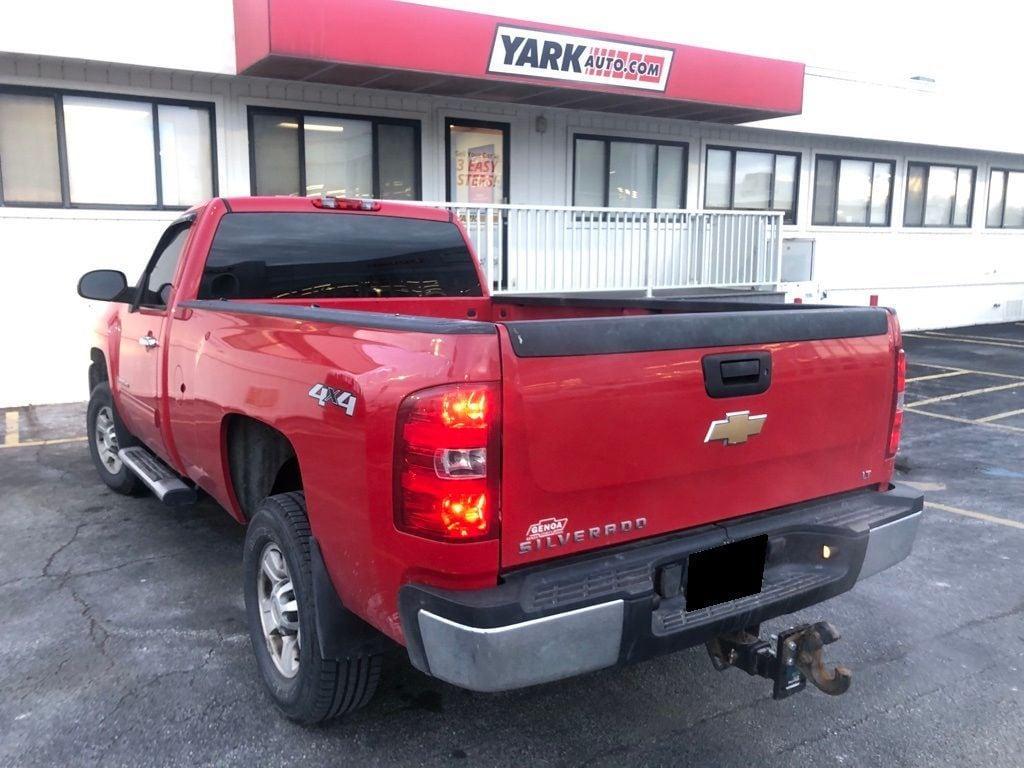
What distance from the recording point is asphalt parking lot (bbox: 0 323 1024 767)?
2895mm

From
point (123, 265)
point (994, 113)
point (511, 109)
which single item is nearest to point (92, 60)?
point (123, 265)

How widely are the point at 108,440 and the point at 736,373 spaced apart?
4.89m

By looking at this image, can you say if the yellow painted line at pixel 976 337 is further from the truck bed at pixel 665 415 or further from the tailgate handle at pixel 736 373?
the tailgate handle at pixel 736 373

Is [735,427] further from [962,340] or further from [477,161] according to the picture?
[962,340]

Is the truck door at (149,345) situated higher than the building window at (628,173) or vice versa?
the building window at (628,173)

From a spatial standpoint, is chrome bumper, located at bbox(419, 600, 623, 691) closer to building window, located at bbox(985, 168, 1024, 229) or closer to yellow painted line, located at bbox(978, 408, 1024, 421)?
yellow painted line, located at bbox(978, 408, 1024, 421)

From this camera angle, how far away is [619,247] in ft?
37.6

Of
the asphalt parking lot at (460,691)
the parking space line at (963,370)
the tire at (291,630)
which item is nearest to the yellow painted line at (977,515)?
the asphalt parking lot at (460,691)

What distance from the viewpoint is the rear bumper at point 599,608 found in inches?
86.3

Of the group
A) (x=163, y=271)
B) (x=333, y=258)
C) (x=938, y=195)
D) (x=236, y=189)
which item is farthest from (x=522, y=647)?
(x=938, y=195)

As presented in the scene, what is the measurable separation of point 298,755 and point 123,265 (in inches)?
321

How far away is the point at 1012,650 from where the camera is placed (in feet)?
12.0

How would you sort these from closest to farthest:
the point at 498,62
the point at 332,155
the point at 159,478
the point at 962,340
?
the point at 159,478, the point at 498,62, the point at 332,155, the point at 962,340

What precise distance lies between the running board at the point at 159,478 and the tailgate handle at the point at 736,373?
2.75 m
